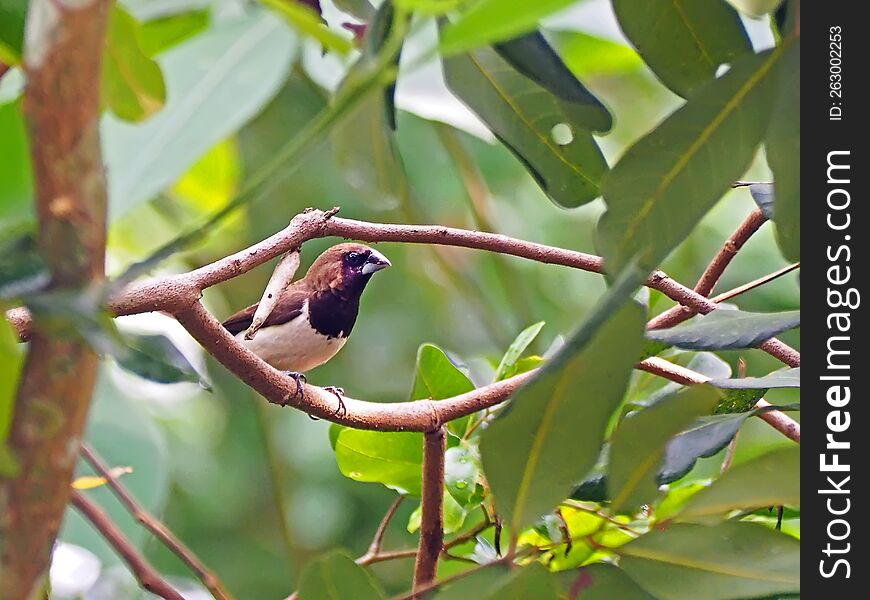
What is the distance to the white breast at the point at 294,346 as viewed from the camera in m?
1.62

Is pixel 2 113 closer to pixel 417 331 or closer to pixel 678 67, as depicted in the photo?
pixel 678 67

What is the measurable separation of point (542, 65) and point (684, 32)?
10 cm

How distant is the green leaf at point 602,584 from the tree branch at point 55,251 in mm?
251

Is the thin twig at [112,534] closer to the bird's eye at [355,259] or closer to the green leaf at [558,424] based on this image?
the green leaf at [558,424]

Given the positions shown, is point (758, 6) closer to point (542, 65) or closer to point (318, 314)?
point (542, 65)

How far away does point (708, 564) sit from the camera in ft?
1.65

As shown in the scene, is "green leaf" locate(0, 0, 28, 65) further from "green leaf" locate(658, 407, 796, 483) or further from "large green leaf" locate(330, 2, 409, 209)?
"green leaf" locate(658, 407, 796, 483)

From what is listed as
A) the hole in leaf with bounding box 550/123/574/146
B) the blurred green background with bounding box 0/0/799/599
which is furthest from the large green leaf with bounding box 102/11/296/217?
the blurred green background with bounding box 0/0/799/599

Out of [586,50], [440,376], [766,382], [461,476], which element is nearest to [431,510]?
[461,476]

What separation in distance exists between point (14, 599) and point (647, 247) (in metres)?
0.34

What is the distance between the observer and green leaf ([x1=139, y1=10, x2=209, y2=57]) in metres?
0.53

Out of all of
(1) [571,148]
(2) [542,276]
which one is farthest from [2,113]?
(2) [542,276]

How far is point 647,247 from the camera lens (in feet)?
1.70

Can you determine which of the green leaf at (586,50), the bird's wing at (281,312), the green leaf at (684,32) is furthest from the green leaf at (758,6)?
the bird's wing at (281,312)
